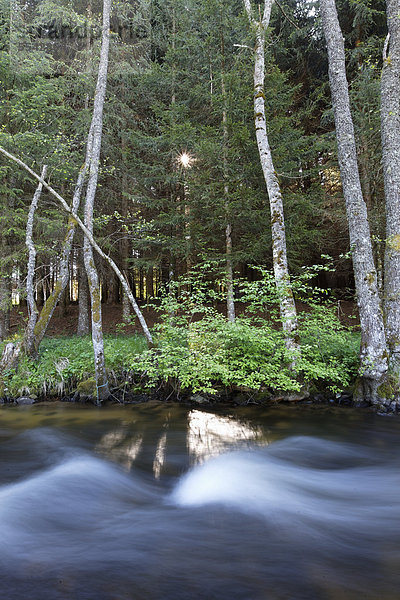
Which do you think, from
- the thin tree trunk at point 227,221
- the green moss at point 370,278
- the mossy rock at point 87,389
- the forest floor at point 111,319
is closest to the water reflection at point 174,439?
the mossy rock at point 87,389

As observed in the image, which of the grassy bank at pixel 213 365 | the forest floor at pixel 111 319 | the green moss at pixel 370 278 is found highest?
the green moss at pixel 370 278

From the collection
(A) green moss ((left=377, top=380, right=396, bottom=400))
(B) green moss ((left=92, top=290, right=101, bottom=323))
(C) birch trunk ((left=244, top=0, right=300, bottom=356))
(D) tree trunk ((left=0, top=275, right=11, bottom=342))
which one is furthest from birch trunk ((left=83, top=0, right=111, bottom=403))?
(A) green moss ((left=377, top=380, right=396, bottom=400))

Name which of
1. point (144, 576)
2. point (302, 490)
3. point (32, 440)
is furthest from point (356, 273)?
point (32, 440)

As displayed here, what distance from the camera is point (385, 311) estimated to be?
287 inches

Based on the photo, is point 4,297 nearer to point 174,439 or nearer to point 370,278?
point 174,439

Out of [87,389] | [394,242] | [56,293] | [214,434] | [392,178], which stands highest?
[392,178]

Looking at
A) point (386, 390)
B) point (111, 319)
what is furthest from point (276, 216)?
point (111, 319)

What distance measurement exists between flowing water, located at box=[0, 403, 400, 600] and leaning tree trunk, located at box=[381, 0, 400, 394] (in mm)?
2195

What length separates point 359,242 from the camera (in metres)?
7.18

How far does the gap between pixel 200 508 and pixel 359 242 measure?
20.5ft

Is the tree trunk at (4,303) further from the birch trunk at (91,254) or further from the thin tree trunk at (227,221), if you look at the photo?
the thin tree trunk at (227,221)

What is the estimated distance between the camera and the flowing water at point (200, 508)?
228 centimetres

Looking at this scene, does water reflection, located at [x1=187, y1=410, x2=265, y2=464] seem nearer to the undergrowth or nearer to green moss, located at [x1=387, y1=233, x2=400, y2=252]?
the undergrowth

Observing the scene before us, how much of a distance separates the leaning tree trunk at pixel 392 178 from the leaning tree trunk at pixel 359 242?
1.45 feet
